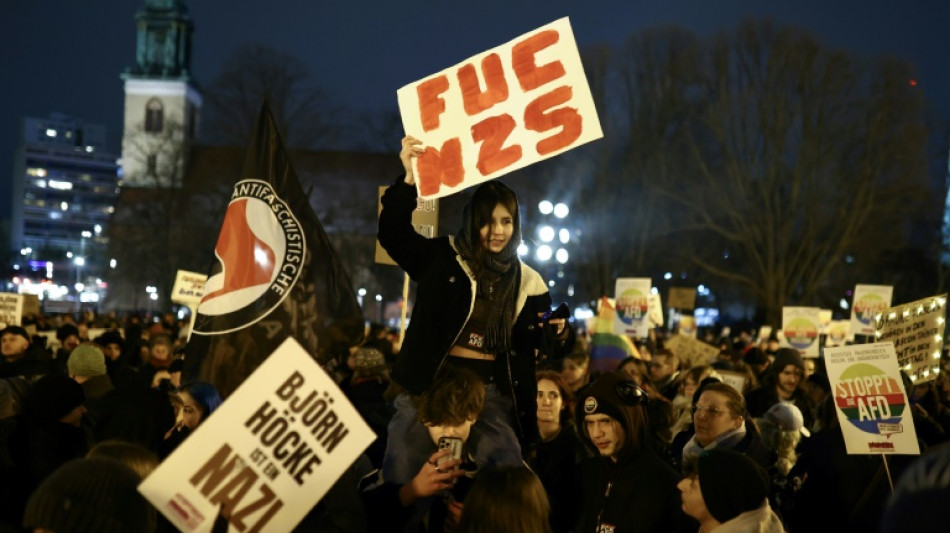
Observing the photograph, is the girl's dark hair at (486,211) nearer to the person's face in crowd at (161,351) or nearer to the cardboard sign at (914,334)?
the cardboard sign at (914,334)

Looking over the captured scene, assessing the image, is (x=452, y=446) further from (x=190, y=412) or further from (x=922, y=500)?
(x=922, y=500)

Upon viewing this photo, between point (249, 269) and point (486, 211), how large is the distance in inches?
101

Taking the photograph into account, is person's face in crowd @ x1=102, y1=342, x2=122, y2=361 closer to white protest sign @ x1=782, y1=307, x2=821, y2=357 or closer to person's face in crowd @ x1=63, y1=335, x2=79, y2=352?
person's face in crowd @ x1=63, y1=335, x2=79, y2=352

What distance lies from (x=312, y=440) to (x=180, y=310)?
6588cm

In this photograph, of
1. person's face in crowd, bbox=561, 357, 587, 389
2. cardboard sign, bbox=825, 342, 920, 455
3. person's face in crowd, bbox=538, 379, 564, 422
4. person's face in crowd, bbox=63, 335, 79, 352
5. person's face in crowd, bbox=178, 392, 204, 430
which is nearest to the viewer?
person's face in crowd, bbox=178, 392, 204, 430

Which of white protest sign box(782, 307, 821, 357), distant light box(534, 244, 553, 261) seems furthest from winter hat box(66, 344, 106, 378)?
white protest sign box(782, 307, 821, 357)

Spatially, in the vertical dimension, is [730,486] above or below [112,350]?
above

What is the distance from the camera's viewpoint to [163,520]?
434cm

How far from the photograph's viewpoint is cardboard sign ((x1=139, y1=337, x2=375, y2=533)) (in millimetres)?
3199

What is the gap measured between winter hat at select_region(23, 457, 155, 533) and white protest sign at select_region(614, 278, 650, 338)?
60.4 feet

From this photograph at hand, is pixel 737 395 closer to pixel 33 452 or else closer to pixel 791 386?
pixel 33 452

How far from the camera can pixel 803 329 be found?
78.7ft

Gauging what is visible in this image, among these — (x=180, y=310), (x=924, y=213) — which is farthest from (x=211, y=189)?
(x=924, y=213)

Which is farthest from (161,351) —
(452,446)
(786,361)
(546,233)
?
(546,233)
